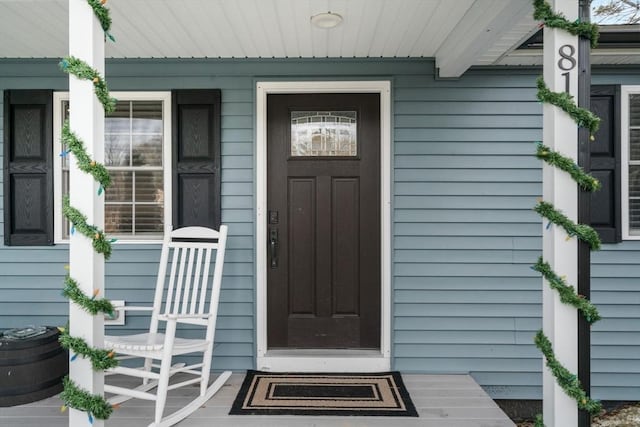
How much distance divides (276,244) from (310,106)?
1.05 meters

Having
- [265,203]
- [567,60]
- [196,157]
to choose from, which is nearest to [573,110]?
[567,60]

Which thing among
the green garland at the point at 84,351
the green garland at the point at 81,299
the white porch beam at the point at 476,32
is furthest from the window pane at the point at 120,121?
the white porch beam at the point at 476,32

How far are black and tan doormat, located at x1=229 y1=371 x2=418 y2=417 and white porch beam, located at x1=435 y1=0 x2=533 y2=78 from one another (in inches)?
85.5

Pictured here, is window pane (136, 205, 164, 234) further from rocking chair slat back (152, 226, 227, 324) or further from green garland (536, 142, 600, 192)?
green garland (536, 142, 600, 192)

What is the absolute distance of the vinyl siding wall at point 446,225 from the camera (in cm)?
312

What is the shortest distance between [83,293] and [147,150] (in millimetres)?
1779

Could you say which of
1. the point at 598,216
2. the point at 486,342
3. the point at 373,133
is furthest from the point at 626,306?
the point at 373,133

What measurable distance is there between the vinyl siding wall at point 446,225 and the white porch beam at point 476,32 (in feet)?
0.73

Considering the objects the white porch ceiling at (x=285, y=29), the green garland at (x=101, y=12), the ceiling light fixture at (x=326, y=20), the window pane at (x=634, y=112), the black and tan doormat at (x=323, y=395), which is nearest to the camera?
the green garland at (x=101, y=12)

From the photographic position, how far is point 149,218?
3.19m

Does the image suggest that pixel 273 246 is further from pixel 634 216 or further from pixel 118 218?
pixel 634 216

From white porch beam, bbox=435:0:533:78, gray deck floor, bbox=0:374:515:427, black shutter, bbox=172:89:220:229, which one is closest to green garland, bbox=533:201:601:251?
white porch beam, bbox=435:0:533:78

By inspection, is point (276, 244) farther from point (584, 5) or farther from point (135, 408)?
point (584, 5)

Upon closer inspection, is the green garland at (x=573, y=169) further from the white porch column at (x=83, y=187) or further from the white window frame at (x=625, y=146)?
the white window frame at (x=625, y=146)
